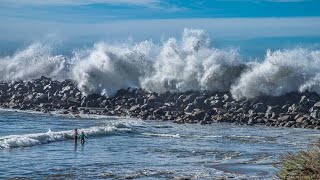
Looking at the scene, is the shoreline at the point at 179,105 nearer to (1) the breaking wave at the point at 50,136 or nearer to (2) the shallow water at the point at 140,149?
(2) the shallow water at the point at 140,149

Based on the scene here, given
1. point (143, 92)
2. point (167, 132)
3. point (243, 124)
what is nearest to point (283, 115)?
point (243, 124)

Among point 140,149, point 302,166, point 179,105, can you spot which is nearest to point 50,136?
point 140,149

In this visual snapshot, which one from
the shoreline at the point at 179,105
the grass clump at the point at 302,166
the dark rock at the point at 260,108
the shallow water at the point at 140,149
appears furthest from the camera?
the dark rock at the point at 260,108

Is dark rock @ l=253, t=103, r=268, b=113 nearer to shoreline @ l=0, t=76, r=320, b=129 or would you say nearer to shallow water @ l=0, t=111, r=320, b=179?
shoreline @ l=0, t=76, r=320, b=129

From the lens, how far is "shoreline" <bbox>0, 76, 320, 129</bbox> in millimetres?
39719

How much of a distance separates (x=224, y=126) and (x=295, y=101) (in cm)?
825

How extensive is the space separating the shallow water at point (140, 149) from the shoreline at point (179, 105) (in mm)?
2343

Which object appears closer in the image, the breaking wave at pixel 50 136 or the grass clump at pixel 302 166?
the grass clump at pixel 302 166

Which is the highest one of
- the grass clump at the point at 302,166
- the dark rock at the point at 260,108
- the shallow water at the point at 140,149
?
the dark rock at the point at 260,108

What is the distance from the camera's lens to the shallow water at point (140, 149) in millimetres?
20391

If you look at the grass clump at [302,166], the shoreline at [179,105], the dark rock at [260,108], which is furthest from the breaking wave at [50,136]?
the grass clump at [302,166]

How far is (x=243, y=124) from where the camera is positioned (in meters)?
38.5

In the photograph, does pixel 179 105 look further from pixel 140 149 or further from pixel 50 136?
pixel 140 149

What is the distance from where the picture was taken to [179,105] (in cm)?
4566
